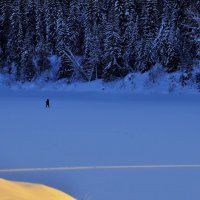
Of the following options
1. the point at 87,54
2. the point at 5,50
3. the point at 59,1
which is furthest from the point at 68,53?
the point at 5,50

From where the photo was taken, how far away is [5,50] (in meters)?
44.3

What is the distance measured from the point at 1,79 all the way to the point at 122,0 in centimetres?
1362

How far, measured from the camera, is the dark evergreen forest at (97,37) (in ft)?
106

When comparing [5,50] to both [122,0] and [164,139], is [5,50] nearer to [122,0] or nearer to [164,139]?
[122,0]

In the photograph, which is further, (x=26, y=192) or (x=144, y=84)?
(x=144, y=84)

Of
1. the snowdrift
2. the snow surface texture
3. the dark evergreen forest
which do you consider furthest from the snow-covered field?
the dark evergreen forest

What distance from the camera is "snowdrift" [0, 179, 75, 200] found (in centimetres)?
328

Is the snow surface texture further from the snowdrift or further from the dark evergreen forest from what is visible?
the snowdrift

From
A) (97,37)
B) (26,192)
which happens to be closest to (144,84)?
(97,37)

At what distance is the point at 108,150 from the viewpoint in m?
9.36

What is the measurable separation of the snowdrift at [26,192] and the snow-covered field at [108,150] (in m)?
2.30

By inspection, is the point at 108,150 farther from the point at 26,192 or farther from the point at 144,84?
the point at 144,84

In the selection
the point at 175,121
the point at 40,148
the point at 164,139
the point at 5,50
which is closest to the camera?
the point at 40,148

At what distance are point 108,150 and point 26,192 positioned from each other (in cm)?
597
